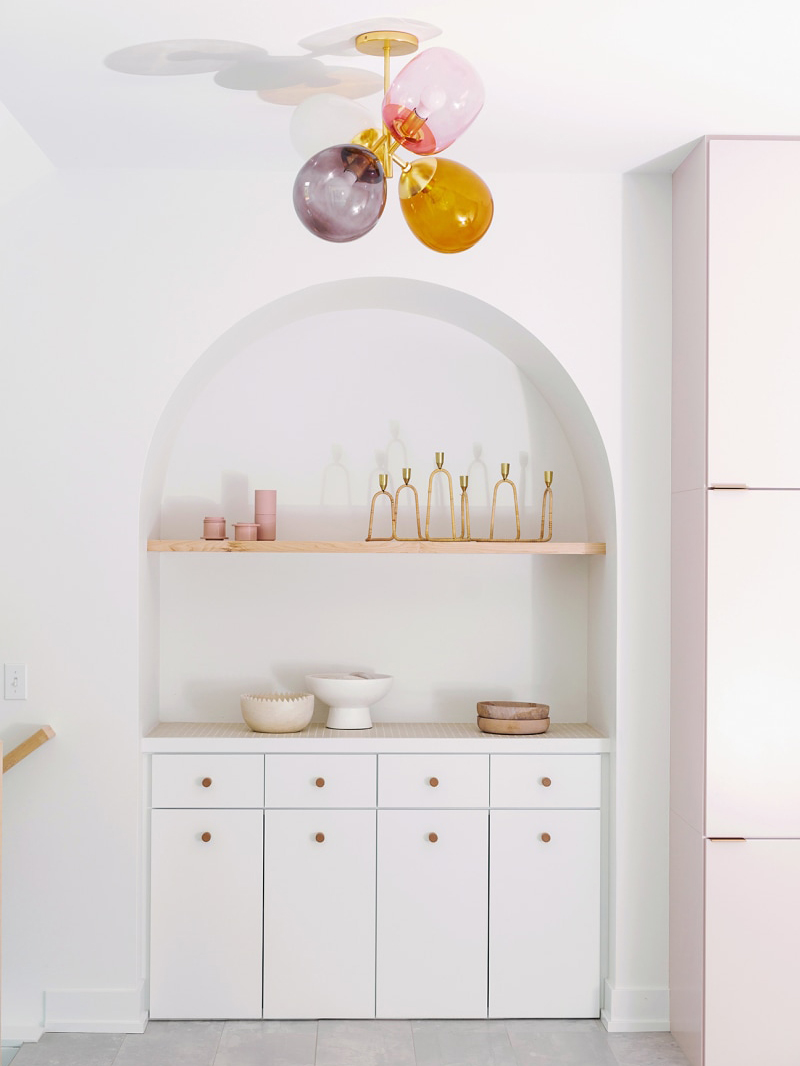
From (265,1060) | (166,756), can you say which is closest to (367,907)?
(265,1060)

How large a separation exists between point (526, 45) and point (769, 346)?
109cm

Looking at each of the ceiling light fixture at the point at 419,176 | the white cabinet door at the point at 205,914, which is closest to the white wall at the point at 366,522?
the white cabinet door at the point at 205,914

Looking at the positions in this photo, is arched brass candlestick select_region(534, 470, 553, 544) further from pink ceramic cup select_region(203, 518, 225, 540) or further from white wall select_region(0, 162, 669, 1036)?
pink ceramic cup select_region(203, 518, 225, 540)

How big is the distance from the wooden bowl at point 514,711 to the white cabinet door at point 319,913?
0.48 m

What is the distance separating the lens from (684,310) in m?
3.01

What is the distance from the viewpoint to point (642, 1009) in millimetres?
3055

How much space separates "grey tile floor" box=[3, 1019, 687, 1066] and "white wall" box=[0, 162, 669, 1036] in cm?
20

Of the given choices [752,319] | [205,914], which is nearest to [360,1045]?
[205,914]

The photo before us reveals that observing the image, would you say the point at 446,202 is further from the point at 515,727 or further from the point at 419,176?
the point at 515,727

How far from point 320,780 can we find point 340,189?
1982 millimetres

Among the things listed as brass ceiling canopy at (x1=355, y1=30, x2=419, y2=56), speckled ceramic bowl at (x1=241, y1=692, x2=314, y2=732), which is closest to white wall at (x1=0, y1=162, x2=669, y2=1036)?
speckled ceramic bowl at (x1=241, y1=692, x2=314, y2=732)

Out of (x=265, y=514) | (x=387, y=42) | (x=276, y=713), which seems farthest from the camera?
(x=265, y=514)

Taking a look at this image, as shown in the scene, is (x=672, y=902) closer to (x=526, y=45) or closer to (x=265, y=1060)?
(x=265, y=1060)

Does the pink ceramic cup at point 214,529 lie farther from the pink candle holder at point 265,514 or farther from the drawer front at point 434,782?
the drawer front at point 434,782
